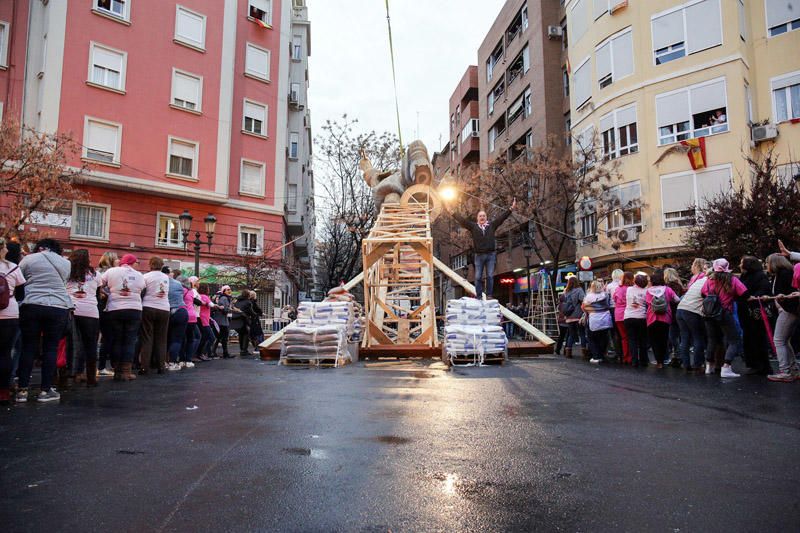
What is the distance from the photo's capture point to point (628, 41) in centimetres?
2662

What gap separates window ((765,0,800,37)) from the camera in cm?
2281

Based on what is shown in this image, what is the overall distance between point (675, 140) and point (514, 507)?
26.1 meters

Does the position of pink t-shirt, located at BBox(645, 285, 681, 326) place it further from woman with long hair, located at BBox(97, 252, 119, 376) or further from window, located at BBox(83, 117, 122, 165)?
window, located at BBox(83, 117, 122, 165)

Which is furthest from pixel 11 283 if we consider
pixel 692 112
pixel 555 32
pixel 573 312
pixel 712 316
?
pixel 555 32

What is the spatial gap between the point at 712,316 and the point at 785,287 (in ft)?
3.47

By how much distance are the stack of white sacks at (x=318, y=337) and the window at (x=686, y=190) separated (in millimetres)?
18215

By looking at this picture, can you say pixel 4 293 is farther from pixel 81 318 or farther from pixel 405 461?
pixel 405 461

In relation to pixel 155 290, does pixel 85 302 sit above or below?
below

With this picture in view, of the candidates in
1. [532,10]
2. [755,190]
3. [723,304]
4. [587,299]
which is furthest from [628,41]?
[723,304]

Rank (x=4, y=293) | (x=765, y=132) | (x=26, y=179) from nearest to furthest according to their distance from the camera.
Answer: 1. (x=4, y=293)
2. (x=26, y=179)
3. (x=765, y=132)

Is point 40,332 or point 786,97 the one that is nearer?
point 40,332

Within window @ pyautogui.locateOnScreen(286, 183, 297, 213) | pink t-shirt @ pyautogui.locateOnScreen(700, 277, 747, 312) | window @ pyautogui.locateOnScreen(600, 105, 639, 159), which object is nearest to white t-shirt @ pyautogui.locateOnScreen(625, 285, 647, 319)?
pink t-shirt @ pyautogui.locateOnScreen(700, 277, 747, 312)

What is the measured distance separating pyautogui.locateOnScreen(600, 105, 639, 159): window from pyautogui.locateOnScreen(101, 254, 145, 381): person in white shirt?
2362 centimetres

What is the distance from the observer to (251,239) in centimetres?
2814
